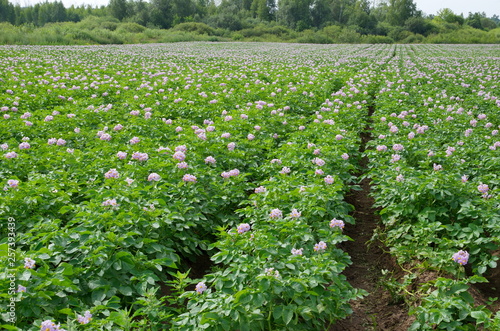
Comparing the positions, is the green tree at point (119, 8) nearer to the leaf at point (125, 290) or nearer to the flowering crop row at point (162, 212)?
the flowering crop row at point (162, 212)

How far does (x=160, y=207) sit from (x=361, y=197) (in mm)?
3358

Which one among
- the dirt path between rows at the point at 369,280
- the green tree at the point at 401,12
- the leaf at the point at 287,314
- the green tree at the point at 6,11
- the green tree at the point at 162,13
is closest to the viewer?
the leaf at the point at 287,314

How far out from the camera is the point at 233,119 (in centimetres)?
720

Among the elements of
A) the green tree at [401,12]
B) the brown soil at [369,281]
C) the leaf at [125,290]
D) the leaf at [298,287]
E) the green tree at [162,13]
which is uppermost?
the green tree at [401,12]

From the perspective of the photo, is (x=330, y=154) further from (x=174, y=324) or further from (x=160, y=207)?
(x=174, y=324)

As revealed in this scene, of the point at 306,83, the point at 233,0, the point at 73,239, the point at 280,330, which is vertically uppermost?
the point at 233,0

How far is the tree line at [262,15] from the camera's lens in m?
67.2

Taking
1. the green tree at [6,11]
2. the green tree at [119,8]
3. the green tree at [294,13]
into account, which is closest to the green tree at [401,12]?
the green tree at [294,13]

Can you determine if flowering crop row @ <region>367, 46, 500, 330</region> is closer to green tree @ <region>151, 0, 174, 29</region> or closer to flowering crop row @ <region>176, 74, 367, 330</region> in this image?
flowering crop row @ <region>176, 74, 367, 330</region>

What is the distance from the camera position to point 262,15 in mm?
83188

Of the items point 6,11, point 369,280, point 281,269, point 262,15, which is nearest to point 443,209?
point 369,280

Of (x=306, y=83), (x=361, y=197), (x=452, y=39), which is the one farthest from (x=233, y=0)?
(x=361, y=197)

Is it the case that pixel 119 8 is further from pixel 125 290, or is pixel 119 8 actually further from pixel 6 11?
pixel 125 290

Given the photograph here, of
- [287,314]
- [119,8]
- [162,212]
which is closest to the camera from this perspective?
[287,314]
